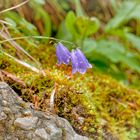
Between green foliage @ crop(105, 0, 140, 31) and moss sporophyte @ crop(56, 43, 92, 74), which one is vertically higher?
moss sporophyte @ crop(56, 43, 92, 74)

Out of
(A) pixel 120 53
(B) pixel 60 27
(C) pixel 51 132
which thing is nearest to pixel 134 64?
(A) pixel 120 53

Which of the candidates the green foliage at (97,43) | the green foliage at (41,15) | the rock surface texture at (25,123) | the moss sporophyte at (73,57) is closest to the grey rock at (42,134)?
the rock surface texture at (25,123)

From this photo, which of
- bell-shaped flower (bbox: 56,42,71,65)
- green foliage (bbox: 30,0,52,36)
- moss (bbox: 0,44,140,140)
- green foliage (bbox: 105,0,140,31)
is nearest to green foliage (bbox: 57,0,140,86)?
green foliage (bbox: 105,0,140,31)

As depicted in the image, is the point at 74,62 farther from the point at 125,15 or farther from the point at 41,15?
the point at 125,15

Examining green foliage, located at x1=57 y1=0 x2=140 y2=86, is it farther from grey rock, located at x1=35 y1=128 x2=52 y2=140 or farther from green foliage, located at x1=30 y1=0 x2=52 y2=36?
grey rock, located at x1=35 y1=128 x2=52 y2=140

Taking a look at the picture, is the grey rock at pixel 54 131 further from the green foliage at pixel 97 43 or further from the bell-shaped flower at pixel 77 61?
the green foliage at pixel 97 43

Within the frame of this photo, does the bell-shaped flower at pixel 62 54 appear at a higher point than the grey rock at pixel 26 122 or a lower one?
higher

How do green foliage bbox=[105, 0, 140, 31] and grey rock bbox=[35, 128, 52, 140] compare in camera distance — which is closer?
grey rock bbox=[35, 128, 52, 140]
